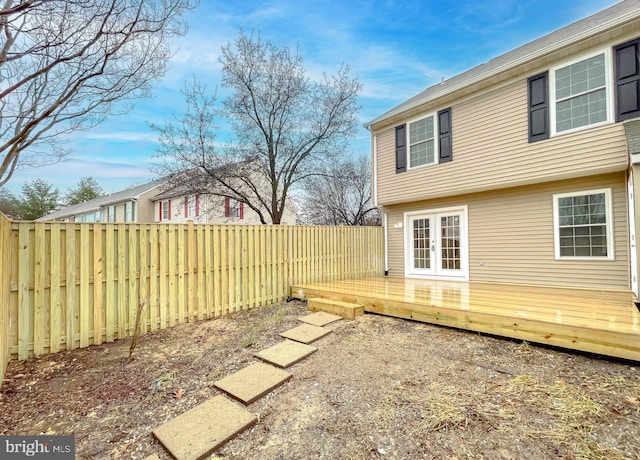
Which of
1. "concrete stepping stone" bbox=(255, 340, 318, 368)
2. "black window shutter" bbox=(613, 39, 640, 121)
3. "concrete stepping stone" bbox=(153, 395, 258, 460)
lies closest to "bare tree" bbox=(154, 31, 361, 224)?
"black window shutter" bbox=(613, 39, 640, 121)

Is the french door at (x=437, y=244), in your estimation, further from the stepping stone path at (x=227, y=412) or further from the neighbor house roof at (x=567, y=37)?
the stepping stone path at (x=227, y=412)

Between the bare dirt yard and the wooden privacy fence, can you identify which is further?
the wooden privacy fence

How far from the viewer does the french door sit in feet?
24.0

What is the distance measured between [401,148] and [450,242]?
112 inches

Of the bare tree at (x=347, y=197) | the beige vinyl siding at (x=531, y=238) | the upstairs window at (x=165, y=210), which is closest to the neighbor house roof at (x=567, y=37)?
the beige vinyl siding at (x=531, y=238)

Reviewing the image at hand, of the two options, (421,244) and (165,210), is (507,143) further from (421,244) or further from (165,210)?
(165,210)

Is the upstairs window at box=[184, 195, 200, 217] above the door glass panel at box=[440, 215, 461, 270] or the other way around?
above

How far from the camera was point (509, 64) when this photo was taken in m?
5.88

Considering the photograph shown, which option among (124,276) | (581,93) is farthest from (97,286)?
(581,93)

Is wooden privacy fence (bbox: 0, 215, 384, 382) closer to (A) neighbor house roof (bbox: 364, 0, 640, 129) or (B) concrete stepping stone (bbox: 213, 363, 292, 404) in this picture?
(B) concrete stepping stone (bbox: 213, 363, 292, 404)

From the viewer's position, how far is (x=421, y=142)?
762 centimetres

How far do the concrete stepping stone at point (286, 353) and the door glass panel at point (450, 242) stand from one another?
5321 mm

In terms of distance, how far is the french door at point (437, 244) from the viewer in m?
7.32

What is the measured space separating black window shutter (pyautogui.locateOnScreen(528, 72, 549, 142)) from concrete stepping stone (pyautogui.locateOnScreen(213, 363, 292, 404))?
6.36 meters
